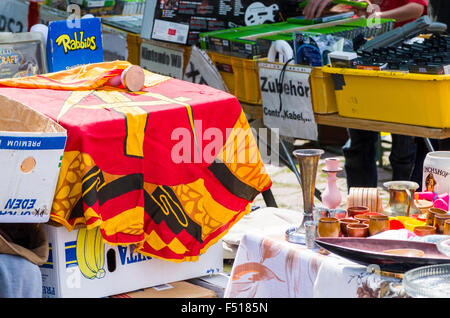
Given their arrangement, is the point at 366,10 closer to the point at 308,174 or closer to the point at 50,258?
the point at 308,174

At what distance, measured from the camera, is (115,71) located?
2912mm

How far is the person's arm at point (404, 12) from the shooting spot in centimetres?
470

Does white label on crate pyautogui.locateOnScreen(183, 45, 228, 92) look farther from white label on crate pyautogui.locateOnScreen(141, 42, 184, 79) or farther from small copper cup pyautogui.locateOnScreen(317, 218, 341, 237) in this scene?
small copper cup pyautogui.locateOnScreen(317, 218, 341, 237)

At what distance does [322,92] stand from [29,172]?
186 cm

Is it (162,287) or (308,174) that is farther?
(162,287)

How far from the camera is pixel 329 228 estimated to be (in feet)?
7.15

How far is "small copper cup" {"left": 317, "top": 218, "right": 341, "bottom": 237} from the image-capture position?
2.18m

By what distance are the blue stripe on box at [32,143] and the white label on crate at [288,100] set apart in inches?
70.3

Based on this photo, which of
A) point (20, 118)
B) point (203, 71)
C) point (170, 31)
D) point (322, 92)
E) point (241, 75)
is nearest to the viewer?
point (20, 118)

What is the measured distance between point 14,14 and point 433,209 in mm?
3879

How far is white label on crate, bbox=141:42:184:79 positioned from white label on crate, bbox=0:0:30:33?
101cm

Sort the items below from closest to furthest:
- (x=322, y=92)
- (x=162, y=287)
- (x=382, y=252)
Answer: (x=382, y=252)
(x=162, y=287)
(x=322, y=92)

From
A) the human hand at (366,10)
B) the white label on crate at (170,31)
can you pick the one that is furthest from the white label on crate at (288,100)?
the human hand at (366,10)

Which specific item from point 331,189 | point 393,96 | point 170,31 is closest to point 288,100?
point 393,96
